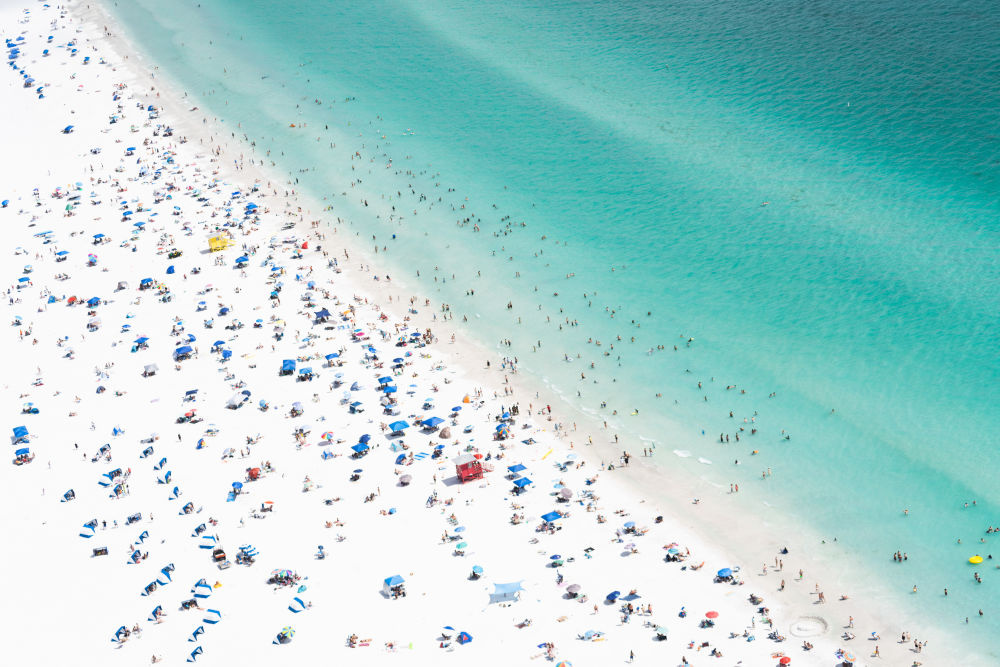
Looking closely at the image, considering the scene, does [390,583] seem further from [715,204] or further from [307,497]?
[715,204]

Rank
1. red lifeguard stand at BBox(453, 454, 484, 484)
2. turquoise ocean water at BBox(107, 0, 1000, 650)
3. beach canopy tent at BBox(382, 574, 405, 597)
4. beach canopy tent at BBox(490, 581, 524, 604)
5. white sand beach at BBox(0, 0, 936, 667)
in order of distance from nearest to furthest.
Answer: white sand beach at BBox(0, 0, 936, 667), beach canopy tent at BBox(490, 581, 524, 604), beach canopy tent at BBox(382, 574, 405, 597), red lifeguard stand at BBox(453, 454, 484, 484), turquoise ocean water at BBox(107, 0, 1000, 650)

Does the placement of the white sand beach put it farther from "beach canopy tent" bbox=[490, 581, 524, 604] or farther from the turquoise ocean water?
the turquoise ocean water

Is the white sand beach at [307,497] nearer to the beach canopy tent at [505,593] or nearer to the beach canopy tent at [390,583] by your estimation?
the beach canopy tent at [505,593]

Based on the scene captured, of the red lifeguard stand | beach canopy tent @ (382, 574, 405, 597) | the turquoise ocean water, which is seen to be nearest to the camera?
beach canopy tent @ (382, 574, 405, 597)

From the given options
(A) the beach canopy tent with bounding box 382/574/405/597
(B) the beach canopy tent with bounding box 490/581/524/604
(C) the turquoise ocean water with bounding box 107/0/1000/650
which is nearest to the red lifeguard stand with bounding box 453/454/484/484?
(A) the beach canopy tent with bounding box 382/574/405/597

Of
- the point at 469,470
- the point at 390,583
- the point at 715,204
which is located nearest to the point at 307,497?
the point at 390,583

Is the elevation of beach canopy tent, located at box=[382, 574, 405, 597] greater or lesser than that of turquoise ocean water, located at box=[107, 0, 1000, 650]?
lesser
